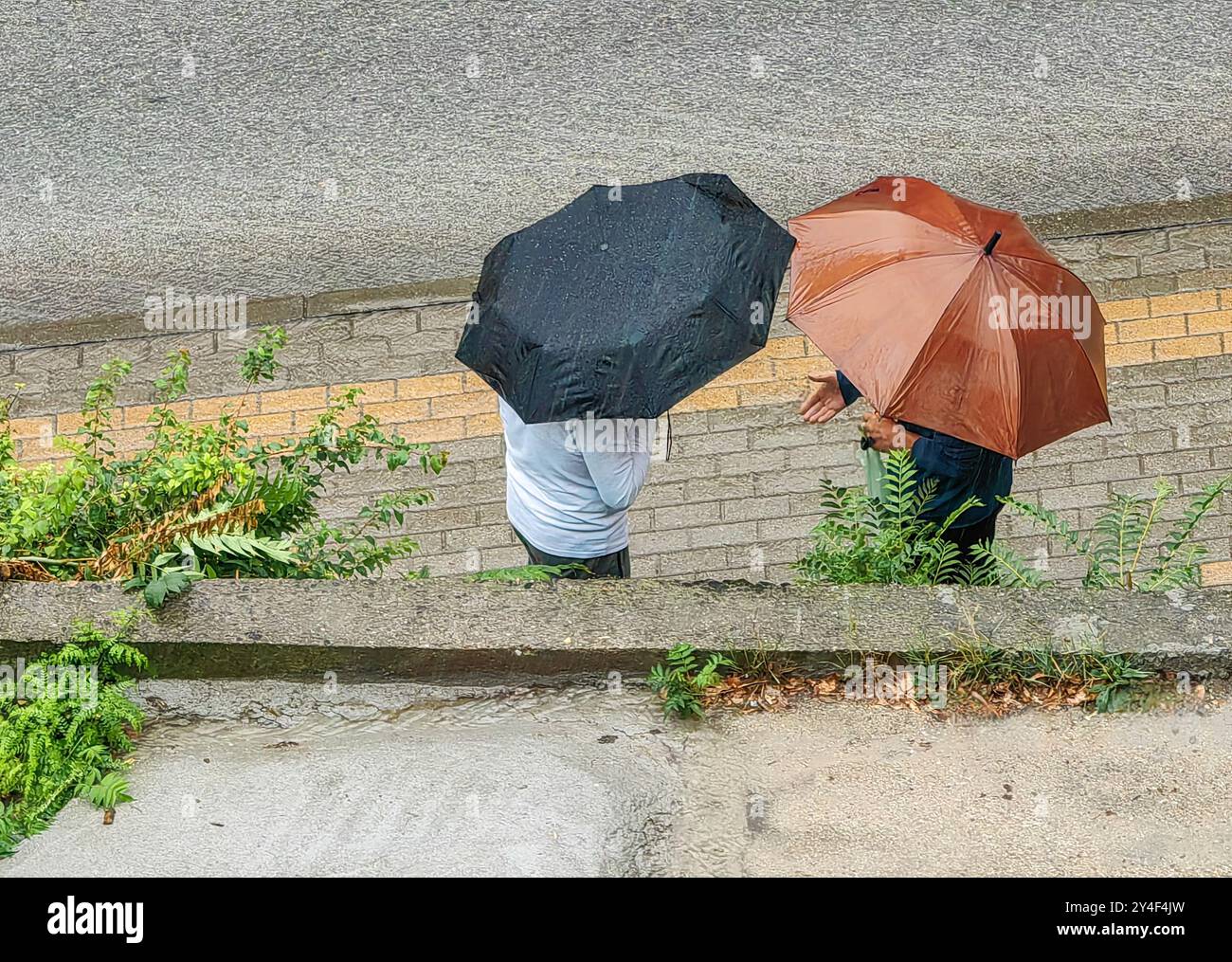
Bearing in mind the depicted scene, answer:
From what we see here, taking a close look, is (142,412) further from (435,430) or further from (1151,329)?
(1151,329)

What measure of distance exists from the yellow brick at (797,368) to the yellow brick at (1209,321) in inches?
72.5

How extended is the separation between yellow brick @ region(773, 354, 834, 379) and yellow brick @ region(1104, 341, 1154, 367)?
1397 millimetres

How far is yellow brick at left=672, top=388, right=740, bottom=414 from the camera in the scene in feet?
22.5

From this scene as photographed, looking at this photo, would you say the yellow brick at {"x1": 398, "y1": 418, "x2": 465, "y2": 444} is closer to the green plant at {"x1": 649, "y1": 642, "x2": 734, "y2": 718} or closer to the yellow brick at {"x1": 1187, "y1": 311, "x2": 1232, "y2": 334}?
the green plant at {"x1": 649, "y1": 642, "x2": 734, "y2": 718}

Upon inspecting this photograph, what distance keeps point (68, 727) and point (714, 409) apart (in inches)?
156

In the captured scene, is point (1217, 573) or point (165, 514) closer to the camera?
point (165, 514)

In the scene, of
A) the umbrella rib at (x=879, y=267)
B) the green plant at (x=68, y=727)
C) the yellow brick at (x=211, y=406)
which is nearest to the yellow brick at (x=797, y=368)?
the umbrella rib at (x=879, y=267)

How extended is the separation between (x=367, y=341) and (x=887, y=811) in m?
4.51

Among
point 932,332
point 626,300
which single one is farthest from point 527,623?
point 932,332

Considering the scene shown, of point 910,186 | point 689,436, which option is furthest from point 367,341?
point 910,186

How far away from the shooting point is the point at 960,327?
4414 millimetres

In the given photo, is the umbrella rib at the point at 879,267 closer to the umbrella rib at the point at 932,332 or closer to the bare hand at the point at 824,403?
the umbrella rib at the point at 932,332

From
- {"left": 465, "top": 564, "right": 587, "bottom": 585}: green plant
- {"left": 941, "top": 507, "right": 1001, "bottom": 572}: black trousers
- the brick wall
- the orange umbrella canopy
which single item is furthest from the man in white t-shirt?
the brick wall
